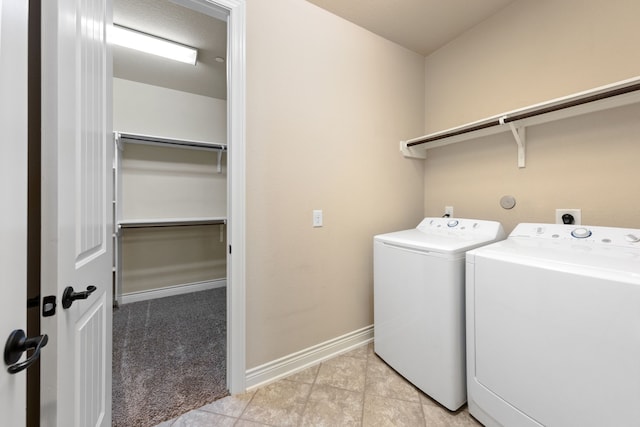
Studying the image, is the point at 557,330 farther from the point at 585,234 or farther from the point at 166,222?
the point at 166,222

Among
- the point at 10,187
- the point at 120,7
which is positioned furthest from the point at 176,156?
the point at 10,187

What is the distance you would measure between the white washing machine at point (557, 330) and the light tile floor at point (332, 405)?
0.28m

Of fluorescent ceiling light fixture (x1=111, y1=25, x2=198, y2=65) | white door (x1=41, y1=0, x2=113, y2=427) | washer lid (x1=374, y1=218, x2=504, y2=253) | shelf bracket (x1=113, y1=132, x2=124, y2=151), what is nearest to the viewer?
white door (x1=41, y1=0, x2=113, y2=427)

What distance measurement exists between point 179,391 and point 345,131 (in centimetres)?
196

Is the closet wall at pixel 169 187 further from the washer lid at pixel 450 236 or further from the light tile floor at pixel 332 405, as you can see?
the washer lid at pixel 450 236

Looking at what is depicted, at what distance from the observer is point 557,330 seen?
93 centimetres

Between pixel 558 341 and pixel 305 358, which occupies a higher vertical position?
pixel 558 341

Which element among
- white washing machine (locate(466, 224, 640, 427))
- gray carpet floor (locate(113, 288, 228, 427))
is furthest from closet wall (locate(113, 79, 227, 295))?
white washing machine (locate(466, 224, 640, 427))

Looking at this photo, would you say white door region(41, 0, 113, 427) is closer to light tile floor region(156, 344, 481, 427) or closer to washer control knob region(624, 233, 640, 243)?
light tile floor region(156, 344, 481, 427)

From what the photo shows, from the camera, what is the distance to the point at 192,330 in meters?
2.14

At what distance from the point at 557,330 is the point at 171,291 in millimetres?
3370

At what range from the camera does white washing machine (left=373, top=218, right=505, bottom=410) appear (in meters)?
1.27

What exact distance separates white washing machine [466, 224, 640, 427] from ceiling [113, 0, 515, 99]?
5.28 feet

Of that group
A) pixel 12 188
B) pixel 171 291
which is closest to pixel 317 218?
pixel 12 188
